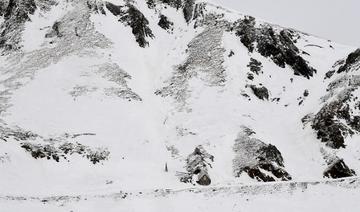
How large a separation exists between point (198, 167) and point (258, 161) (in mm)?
5103

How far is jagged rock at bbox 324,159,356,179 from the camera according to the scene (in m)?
37.4

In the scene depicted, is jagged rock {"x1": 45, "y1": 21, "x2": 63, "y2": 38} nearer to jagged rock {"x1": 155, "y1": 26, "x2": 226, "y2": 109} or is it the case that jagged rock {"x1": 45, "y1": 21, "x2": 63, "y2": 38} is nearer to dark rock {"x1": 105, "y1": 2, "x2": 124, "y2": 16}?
dark rock {"x1": 105, "y1": 2, "x2": 124, "y2": 16}

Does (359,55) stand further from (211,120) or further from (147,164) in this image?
(147,164)

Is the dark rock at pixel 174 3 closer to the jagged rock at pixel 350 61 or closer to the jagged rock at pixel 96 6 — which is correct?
the jagged rock at pixel 96 6

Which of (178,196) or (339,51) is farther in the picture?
(339,51)

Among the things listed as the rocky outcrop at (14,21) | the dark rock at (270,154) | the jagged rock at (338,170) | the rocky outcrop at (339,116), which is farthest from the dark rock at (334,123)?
the rocky outcrop at (14,21)

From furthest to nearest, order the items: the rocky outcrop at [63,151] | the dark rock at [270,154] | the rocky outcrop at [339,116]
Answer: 1. the rocky outcrop at [339,116]
2. the dark rock at [270,154]
3. the rocky outcrop at [63,151]

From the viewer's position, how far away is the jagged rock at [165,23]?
61.9 metres

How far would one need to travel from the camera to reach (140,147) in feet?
127

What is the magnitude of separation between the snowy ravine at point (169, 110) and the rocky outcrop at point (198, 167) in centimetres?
14

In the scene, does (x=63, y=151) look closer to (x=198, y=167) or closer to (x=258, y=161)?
(x=198, y=167)

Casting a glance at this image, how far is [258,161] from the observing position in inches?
1492

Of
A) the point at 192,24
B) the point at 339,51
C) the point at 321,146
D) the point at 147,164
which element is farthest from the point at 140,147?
the point at 339,51

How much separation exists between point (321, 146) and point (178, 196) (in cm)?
1888
